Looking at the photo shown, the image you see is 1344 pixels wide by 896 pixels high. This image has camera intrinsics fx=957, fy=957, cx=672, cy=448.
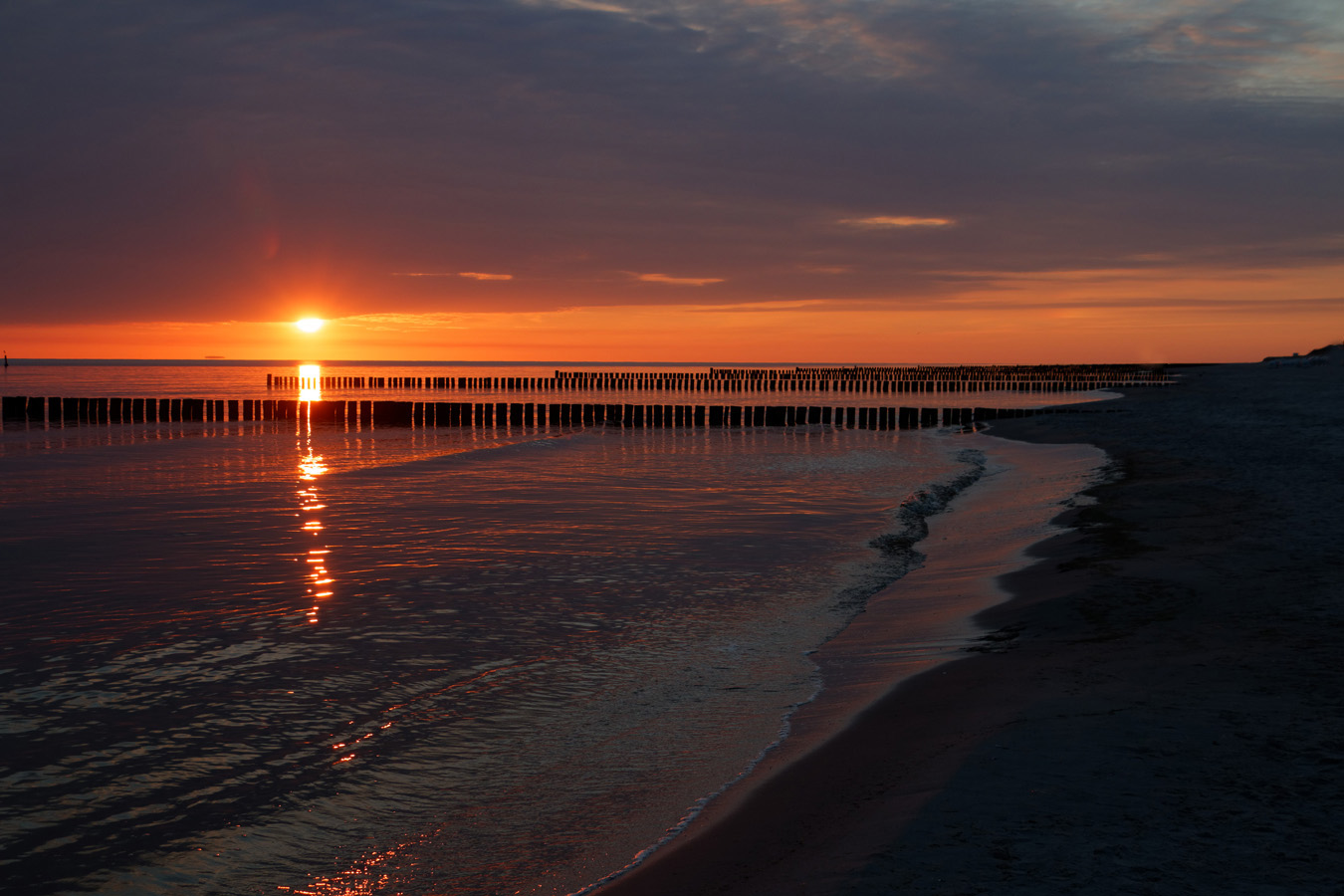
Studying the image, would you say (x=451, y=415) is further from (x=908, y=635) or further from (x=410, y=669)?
(x=908, y=635)

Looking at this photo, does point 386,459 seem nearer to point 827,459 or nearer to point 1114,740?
point 827,459

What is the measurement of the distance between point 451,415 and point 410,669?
40925mm

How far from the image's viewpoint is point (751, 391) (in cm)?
9025

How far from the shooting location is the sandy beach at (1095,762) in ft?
11.5

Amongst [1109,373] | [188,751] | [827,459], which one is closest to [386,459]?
[827,459]

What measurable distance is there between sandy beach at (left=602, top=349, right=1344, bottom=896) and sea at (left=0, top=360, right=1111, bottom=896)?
518mm

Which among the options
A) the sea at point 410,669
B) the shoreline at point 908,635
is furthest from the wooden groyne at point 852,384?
the sea at point 410,669

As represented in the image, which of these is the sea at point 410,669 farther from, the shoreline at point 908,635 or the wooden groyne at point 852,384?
the wooden groyne at point 852,384

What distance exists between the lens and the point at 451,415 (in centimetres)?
4688

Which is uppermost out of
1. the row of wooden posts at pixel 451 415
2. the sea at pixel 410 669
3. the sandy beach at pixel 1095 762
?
the row of wooden posts at pixel 451 415

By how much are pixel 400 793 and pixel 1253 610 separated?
6049 mm

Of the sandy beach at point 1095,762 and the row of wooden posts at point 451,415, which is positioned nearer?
the sandy beach at point 1095,762

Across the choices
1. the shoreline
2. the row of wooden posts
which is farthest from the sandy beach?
the row of wooden posts

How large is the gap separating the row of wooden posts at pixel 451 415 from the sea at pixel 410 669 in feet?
87.8
